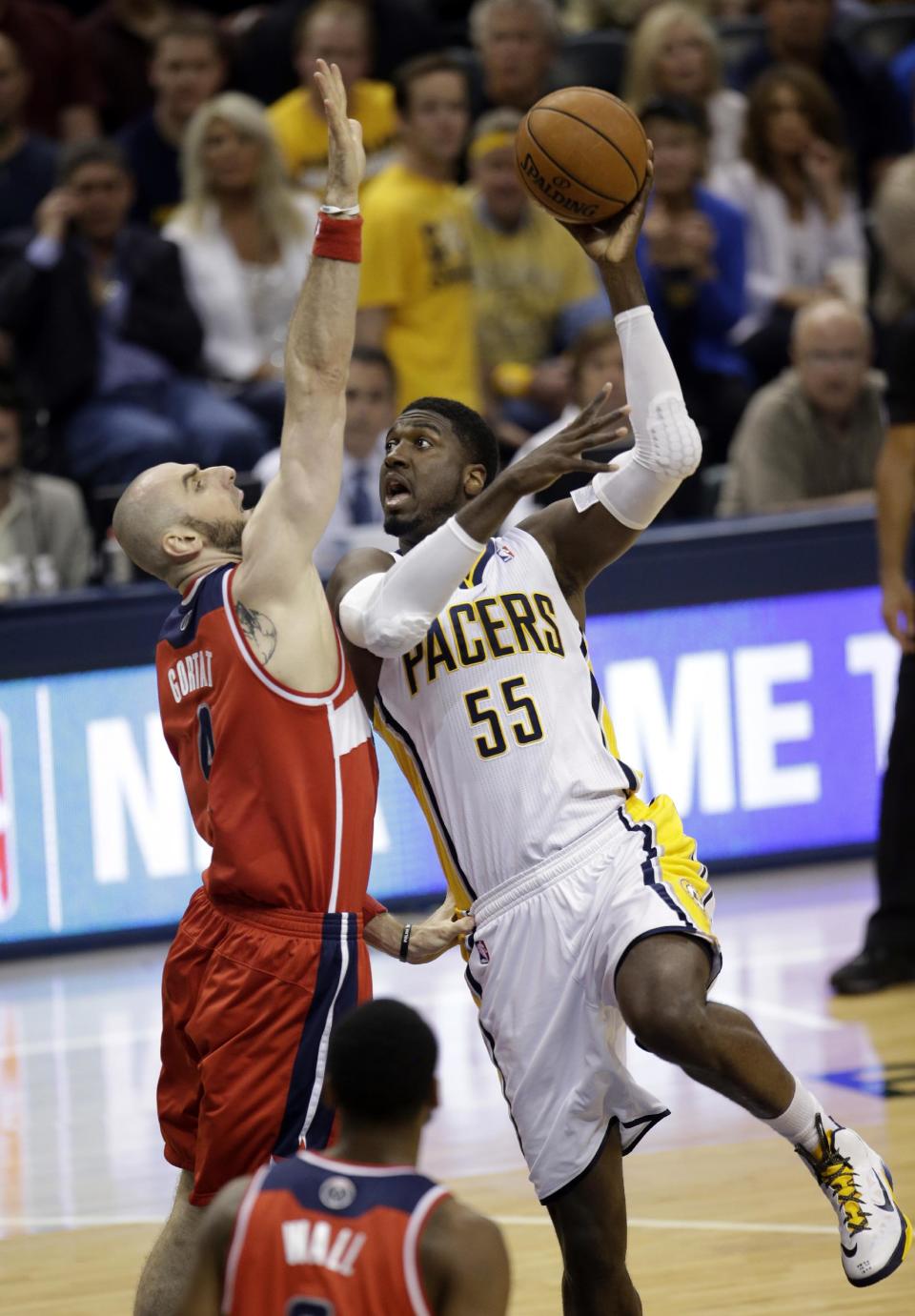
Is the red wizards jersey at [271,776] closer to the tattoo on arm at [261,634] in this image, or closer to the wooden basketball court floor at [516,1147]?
the tattoo on arm at [261,634]

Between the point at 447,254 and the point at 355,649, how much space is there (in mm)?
5729

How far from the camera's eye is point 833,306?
371 inches

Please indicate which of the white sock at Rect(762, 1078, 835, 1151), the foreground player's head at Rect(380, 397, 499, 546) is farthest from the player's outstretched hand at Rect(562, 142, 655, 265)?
the white sock at Rect(762, 1078, 835, 1151)

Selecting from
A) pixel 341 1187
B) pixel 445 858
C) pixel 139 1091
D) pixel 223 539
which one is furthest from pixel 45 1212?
pixel 341 1187

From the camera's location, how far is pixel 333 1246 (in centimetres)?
298

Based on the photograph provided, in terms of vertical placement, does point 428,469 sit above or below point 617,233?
below

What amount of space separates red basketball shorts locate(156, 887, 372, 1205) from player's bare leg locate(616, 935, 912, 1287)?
0.55 metres

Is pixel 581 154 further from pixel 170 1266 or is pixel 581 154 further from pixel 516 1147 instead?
pixel 516 1147

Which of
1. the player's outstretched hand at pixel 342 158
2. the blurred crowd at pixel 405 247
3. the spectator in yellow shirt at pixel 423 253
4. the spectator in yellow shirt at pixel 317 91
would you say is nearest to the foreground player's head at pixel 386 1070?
the player's outstretched hand at pixel 342 158

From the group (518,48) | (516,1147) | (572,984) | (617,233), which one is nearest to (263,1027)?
(572,984)

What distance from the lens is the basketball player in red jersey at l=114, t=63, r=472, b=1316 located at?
161 inches

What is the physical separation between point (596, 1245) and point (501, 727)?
1.05 meters

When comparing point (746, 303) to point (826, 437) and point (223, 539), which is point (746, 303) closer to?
point (826, 437)

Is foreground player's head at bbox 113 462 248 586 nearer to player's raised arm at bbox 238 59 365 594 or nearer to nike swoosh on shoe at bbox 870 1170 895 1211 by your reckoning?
player's raised arm at bbox 238 59 365 594
